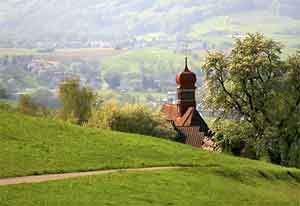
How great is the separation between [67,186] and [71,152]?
644 cm

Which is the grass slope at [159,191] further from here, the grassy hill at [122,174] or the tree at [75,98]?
the tree at [75,98]

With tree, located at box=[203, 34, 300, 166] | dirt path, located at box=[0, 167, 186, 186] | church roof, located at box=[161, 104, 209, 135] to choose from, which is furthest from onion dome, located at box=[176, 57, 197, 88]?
dirt path, located at box=[0, 167, 186, 186]

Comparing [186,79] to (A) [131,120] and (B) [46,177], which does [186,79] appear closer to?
(A) [131,120]

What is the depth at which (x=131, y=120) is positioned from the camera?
71.1 meters

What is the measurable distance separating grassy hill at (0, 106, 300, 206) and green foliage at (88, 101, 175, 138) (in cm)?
3232

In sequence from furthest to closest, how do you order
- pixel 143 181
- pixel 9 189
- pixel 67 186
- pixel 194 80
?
A: pixel 194 80 → pixel 143 181 → pixel 67 186 → pixel 9 189

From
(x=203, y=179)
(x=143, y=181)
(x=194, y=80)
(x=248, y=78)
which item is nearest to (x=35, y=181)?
(x=143, y=181)

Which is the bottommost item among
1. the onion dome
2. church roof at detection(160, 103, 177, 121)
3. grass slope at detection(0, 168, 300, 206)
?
church roof at detection(160, 103, 177, 121)

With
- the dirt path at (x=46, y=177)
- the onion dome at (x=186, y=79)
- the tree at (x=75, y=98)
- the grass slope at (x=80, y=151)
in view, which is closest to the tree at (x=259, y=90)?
the grass slope at (x=80, y=151)

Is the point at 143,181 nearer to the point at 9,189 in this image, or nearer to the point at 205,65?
the point at 9,189

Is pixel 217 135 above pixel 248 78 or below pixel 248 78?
below

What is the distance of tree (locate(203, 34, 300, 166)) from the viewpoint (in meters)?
50.4

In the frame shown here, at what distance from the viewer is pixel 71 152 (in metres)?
30.5

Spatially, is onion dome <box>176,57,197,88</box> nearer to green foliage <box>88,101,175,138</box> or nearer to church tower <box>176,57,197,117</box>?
church tower <box>176,57,197,117</box>
